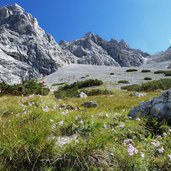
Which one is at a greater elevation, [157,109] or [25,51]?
[25,51]

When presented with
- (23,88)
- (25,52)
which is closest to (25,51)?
(25,52)

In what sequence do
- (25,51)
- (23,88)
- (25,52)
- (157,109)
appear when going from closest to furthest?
1. (157,109)
2. (23,88)
3. (25,52)
4. (25,51)

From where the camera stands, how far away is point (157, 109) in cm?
810

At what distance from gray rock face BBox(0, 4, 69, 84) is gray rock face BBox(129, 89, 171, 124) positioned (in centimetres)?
9222

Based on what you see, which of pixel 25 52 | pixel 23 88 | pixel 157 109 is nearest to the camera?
pixel 157 109

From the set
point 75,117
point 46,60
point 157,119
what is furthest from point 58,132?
point 46,60

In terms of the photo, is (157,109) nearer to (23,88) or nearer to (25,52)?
(23,88)

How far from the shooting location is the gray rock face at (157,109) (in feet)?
26.0

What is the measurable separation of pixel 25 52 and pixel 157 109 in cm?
12884

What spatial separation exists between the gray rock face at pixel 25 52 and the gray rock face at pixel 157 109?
92.2 meters

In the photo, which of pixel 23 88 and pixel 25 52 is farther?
pixel 25 52

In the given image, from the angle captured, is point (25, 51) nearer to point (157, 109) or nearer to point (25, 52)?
point (25, 52)

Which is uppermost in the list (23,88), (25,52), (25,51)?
(25,51)

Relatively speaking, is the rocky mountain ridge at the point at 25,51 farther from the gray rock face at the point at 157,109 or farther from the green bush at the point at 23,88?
the gray rock face at the point at 157,109
